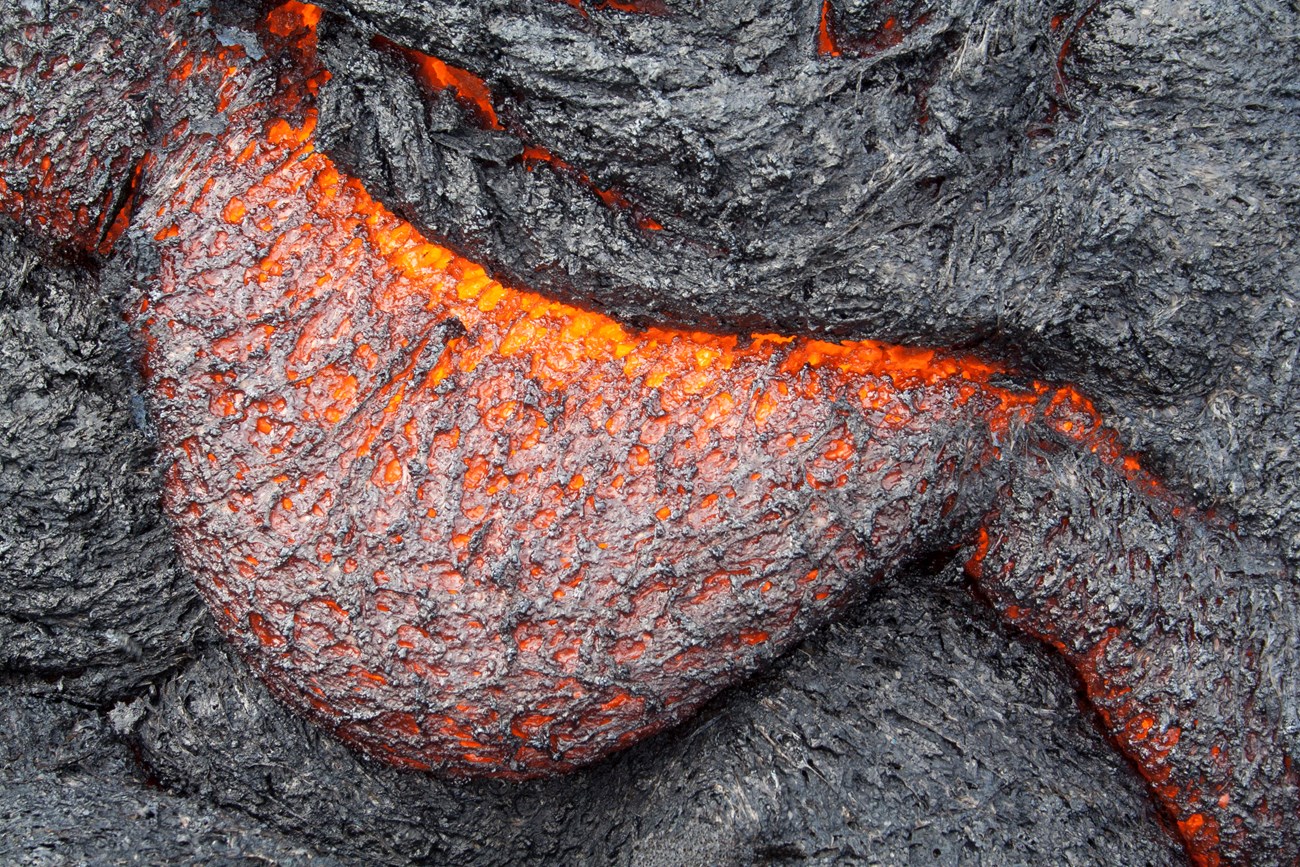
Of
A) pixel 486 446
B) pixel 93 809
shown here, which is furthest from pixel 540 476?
pixel 93 809

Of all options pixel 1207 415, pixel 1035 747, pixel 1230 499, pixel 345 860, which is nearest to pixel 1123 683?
pixel 1035 747

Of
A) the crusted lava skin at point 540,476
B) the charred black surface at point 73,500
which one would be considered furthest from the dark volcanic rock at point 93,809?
the crusted lava skin at point 540,476

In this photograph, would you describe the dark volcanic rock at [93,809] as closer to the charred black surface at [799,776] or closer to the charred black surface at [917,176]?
the charred black surface at [799,776]

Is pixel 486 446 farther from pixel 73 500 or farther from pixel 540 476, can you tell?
pixel 73 500

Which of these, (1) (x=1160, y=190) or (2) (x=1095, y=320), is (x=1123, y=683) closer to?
(2) (x=1095, y=320)

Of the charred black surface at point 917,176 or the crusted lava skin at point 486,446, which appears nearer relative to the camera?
the charred black surface at point 917,176

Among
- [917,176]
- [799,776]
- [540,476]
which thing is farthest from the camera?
[799,776]

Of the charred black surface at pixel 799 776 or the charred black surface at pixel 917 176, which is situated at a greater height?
the charred black surface at pixel 917 176
